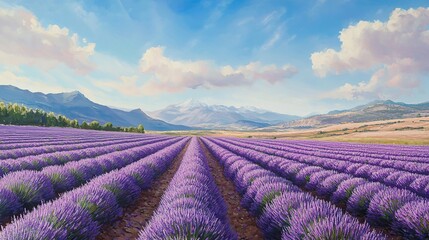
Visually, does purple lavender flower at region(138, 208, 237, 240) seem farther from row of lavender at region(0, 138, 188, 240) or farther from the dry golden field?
the dry golden field

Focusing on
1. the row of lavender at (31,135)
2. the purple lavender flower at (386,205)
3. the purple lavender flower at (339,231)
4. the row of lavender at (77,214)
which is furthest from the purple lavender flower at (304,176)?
the row of lavender at (31,135)

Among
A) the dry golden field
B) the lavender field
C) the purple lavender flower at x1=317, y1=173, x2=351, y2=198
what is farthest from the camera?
the dry golden field

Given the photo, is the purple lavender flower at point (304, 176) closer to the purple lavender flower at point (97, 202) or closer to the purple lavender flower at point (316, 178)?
the purple lavender flower at point (316, 178)

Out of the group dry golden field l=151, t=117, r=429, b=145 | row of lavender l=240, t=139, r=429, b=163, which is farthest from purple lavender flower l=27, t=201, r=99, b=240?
dry golden field l=151, t=117, r=429, b=145

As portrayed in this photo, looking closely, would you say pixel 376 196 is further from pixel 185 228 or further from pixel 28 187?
pixel 28 187

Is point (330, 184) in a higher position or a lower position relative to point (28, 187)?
lower

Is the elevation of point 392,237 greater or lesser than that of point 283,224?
lesser

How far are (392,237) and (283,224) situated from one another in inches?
87.9

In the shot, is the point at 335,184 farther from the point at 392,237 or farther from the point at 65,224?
the point at 65,224

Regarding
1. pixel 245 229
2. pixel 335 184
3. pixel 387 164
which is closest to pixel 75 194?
pixel 245 229

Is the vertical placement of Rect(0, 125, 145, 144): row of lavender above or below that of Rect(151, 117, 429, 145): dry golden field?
above

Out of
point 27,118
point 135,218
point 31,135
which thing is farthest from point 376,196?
point 27,118

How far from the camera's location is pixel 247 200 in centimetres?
755

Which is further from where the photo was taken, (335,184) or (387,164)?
(387,164)
